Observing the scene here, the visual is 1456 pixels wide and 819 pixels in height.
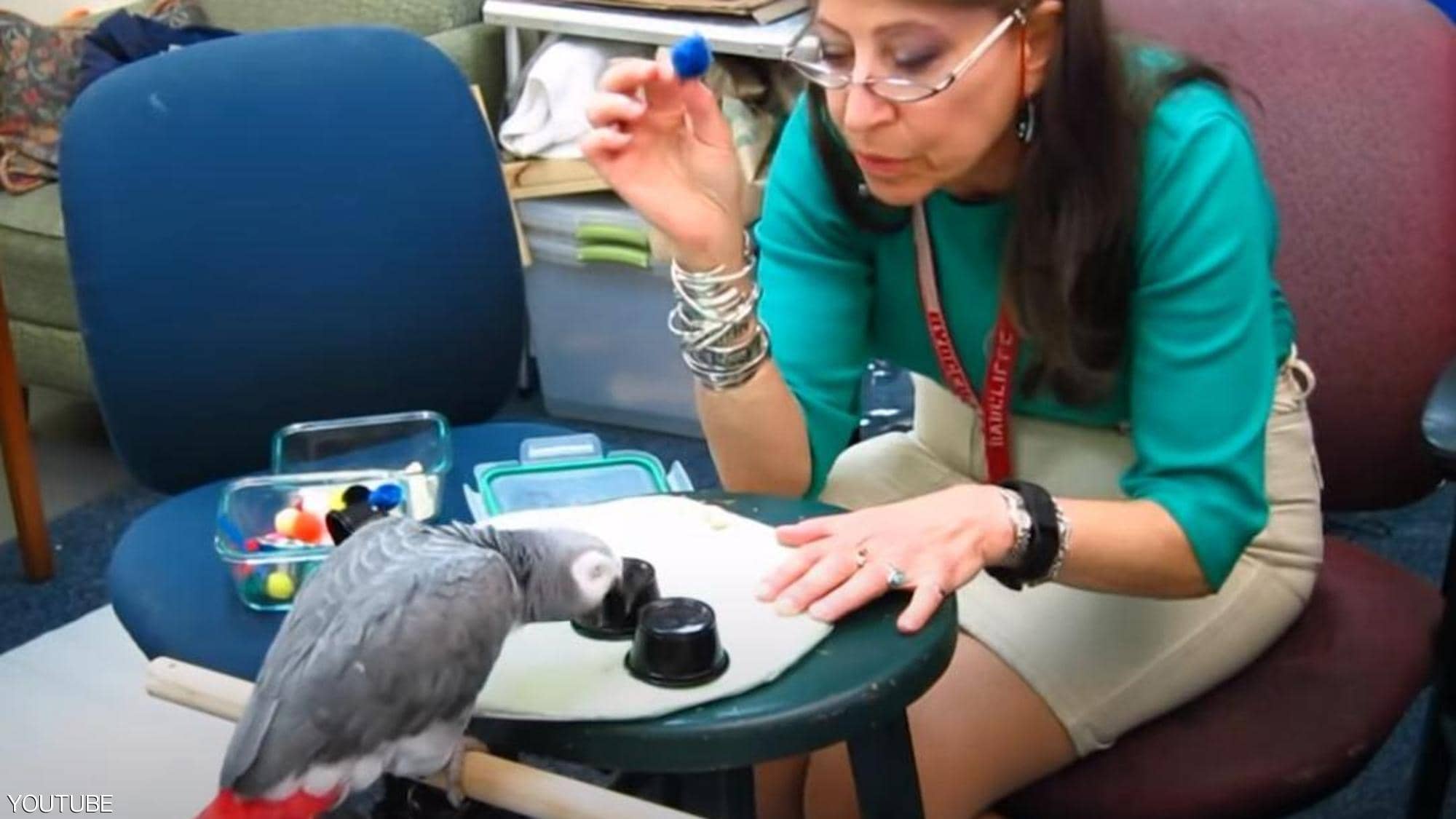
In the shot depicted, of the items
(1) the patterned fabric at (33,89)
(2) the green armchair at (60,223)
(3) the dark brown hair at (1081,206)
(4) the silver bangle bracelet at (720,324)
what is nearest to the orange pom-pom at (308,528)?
(4) the silver bangle bracelet at (720,324)

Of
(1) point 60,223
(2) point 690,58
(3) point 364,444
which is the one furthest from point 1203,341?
(1) point 60,223

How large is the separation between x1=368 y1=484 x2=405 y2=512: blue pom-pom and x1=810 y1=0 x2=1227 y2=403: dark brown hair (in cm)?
50

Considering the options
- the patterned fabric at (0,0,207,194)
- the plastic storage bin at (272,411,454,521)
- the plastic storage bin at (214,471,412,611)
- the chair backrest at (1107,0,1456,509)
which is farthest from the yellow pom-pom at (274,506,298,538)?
the patterned fabric at (0,0,207,194)

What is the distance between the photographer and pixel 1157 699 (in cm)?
113

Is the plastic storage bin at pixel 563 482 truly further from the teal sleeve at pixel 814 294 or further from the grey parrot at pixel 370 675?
the grey parrot at pixel 370 675

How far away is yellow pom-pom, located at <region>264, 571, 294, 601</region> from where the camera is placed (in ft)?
4.19

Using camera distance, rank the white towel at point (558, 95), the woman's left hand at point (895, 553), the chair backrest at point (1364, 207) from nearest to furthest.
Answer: the woman's left hand at point (895, 553) → the chair backrest at point (1364, 207) → the white towel at point (558, 95)

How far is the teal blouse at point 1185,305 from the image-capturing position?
110 centimetres

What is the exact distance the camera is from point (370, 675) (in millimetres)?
800

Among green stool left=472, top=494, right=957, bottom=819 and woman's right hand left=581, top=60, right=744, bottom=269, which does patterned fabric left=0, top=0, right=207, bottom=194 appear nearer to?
woman's right hand left=581, top=60, right=744, bottom=269

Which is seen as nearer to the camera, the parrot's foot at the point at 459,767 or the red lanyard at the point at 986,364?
the parrot's foot at the point at 459,767

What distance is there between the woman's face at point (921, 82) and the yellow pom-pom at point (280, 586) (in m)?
0.53

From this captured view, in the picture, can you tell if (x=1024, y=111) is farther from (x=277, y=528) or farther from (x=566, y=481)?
(x=277, y=528)

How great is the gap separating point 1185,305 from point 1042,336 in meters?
0.10
